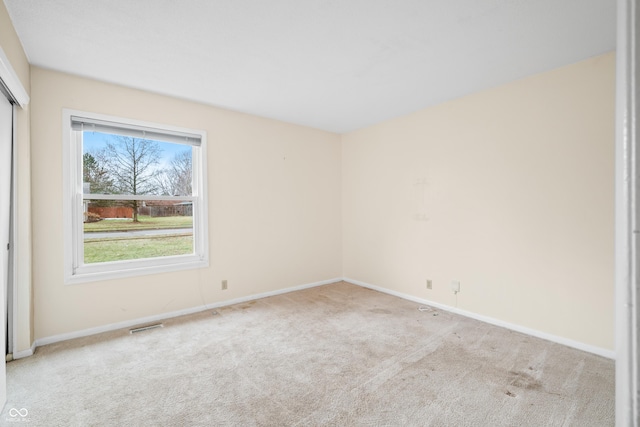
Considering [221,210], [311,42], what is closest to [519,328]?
[311,42]

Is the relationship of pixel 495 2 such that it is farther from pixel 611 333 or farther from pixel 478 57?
pixel 611 333

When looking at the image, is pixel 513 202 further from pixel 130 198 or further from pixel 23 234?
pixel 23 234

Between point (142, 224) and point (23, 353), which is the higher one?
point (142, 224)

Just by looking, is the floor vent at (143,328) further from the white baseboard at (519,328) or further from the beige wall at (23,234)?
the white baseboard at (519,328)

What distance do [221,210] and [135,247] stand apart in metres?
1.00

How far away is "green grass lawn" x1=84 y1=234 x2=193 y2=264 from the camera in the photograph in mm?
2989

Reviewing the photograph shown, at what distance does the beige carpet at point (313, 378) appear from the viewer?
1.76 m

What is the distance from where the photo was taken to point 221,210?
3684 millimetres

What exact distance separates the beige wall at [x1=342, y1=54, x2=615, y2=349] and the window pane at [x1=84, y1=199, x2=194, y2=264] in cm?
266

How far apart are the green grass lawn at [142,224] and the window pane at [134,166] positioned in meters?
0.29

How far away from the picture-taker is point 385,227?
4.24m

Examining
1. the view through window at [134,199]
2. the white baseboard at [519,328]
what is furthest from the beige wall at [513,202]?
the view through window at [134,199]

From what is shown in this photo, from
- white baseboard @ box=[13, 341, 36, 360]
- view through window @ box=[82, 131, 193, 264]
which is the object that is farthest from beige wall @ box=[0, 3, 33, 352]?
view through window @ box=[82, 131, 193, 264]

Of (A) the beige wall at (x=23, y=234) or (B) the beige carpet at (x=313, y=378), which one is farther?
(A) the beige wall at (x=23, y=234)
